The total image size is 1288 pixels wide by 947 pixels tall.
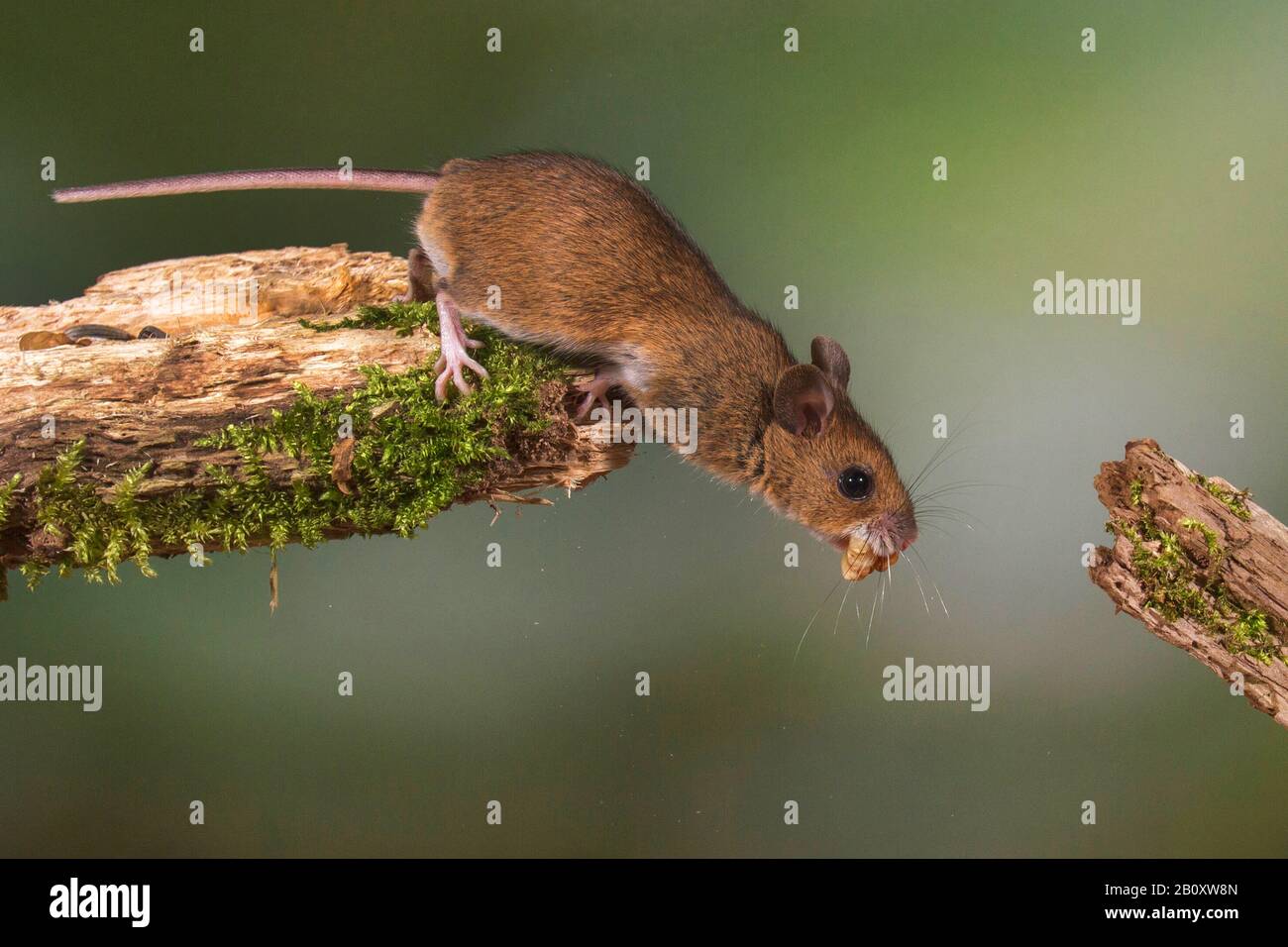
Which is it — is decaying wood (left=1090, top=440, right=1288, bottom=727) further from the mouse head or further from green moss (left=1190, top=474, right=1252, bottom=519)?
the mouse head

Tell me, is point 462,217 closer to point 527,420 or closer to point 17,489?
point 527,420

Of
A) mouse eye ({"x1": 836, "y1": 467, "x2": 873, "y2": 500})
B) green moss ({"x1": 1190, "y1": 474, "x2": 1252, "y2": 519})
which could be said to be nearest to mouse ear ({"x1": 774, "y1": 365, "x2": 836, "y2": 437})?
mouse eye ({"x1": 836, "y1": 467, "x2": 873, "y2": 500})

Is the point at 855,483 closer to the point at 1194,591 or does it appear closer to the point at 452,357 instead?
the point at 1194,591

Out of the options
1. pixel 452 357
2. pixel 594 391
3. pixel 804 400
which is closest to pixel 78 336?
pixel 452 357

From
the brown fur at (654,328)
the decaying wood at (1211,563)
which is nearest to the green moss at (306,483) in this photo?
the brown fur at (654,328)

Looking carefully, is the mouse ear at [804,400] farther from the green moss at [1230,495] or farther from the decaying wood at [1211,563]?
the green moss at [1230,495]

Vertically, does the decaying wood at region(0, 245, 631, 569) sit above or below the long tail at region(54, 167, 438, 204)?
below
